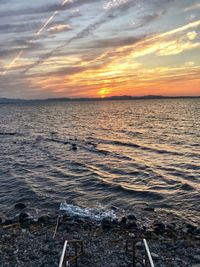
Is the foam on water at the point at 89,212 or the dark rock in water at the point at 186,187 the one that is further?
the dark rock in water at the point at 186,187

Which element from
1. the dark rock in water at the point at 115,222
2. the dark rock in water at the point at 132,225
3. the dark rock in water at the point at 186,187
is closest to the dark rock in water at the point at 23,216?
the dark rock in water at the point at 115,222

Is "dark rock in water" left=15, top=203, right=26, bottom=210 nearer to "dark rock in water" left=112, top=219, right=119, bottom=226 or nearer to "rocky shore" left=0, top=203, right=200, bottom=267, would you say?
"rocky shore" left=0, top=203, right=200, bottom=267

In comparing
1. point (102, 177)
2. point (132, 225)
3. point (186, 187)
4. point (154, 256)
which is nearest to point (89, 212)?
A: point (132, 225)


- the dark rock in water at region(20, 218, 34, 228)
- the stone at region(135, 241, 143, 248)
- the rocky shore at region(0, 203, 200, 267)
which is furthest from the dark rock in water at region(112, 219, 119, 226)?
the dark rock in water at region(20, 218, 34, 228)

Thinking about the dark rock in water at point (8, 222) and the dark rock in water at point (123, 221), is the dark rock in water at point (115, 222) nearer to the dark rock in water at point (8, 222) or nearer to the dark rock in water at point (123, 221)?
the dark rock in water at point (123, 221)

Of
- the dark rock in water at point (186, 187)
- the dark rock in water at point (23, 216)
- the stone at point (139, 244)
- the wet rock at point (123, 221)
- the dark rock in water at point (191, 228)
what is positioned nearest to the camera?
the stone at point (139, 244)

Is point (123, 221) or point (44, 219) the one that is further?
point (44, 219)

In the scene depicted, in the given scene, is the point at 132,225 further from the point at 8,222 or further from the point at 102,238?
the point at 8,222

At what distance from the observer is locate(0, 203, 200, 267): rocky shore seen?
13.7 m

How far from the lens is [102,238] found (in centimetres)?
1573

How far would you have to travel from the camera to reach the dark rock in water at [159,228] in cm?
1652

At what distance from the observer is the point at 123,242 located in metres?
15.2

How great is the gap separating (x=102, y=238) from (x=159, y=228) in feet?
11.1

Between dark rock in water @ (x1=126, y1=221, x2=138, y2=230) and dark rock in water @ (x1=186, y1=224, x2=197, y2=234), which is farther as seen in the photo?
dark rock in water @ (x1=126, y1=221, x2=138, y2=230)
